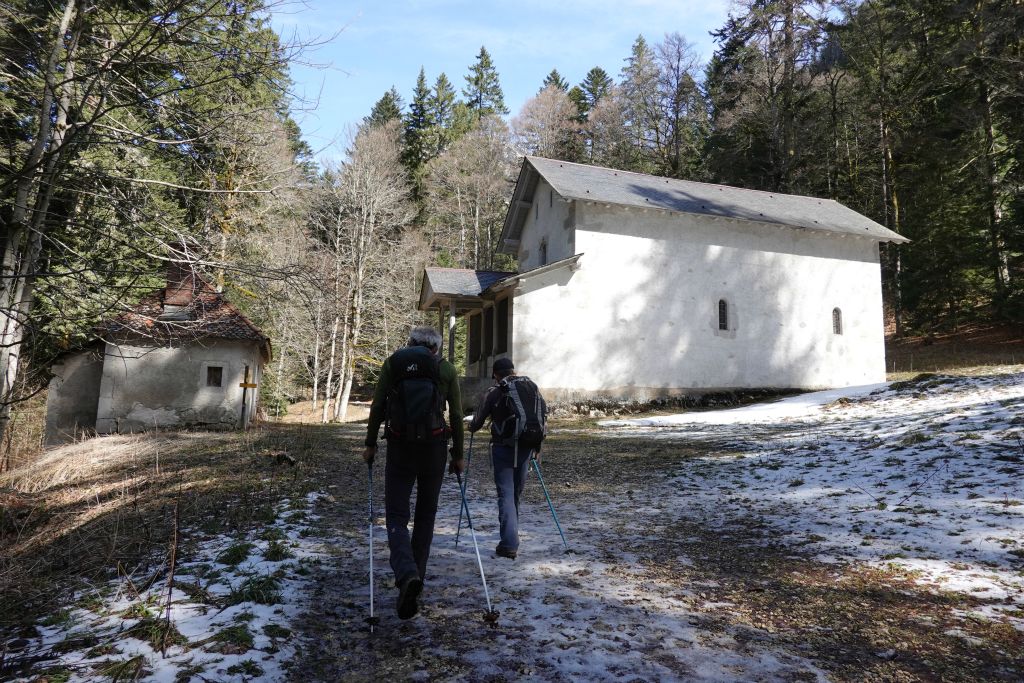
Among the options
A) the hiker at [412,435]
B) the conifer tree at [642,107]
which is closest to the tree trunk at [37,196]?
the hiker at [412,435]

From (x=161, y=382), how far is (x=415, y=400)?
1525 centimetres

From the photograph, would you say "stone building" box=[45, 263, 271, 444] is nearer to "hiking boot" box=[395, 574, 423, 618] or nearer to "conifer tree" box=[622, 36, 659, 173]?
"hiking boot" box=[395, 574, 423, 618]

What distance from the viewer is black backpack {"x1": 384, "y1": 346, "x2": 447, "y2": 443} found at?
4102 millimetres

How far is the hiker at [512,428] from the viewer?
17.9ft

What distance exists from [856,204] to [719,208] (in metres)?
15.8

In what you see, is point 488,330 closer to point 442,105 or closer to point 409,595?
point 409,595

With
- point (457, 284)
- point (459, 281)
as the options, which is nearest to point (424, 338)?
point (457, 284)

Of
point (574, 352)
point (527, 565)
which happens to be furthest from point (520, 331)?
point (527, 565)

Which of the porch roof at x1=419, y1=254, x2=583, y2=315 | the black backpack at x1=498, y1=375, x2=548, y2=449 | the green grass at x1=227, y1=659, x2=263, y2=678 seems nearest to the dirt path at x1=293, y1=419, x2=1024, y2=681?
the green grass at x1=227, y1=659, x2=263, y2=678

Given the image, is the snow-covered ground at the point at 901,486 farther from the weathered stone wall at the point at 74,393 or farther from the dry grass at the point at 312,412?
the dry grass at the point at 312,412

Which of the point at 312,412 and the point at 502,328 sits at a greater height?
the point at 502,328

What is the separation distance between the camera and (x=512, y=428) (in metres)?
5.54

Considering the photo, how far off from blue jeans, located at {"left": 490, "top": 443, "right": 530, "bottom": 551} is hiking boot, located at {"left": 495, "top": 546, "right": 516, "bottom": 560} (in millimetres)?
17

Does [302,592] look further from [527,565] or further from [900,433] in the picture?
[900,433]
